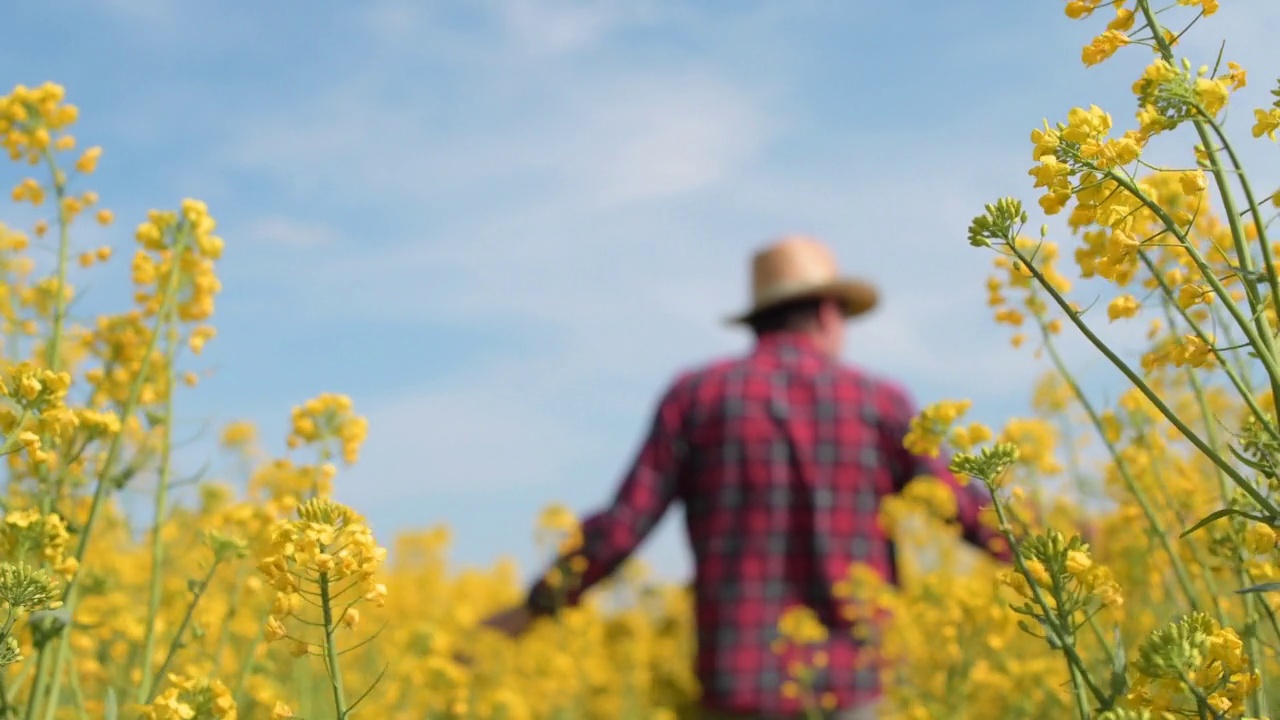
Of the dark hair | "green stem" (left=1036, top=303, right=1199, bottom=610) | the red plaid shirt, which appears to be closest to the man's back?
the red plaid shirt

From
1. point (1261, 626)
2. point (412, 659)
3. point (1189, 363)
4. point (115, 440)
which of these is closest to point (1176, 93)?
point (1189, 363)

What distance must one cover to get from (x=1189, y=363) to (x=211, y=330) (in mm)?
2082

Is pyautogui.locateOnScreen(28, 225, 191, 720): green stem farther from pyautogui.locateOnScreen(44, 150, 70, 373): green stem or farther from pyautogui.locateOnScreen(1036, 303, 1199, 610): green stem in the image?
pyautogui.locateOnScreen(1036, 303, 1199, 610): green stem

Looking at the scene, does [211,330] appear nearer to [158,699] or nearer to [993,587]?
[158,699]

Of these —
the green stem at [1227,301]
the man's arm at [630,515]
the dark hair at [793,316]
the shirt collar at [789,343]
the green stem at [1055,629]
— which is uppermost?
the dark hair at [793,316]

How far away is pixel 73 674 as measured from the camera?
2234 millimetres

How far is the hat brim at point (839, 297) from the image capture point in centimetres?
542

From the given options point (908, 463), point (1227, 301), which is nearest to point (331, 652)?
point (1227, 301)

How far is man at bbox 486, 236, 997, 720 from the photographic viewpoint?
15.6ft

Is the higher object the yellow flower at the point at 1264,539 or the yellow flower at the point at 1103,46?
the yellow flower at the point at 1103,46

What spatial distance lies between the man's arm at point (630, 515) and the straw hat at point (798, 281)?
73 cm

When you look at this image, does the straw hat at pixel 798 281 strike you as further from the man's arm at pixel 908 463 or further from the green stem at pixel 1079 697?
the green stem at pixel 1079 697

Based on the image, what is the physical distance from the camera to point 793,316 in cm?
548

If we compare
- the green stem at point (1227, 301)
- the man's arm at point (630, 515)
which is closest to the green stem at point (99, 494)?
the green stem at point (1227, 301)
